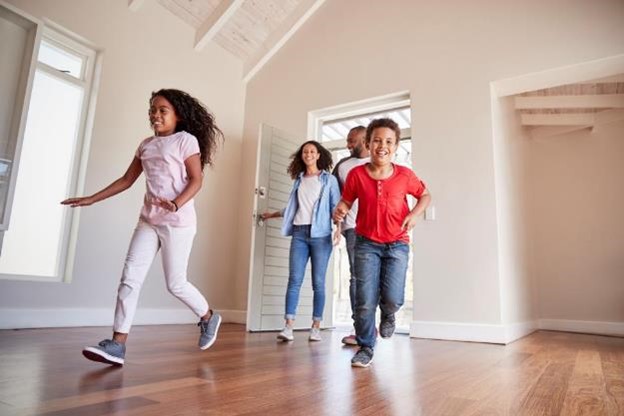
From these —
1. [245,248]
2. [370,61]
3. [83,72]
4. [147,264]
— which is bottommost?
[147,264]

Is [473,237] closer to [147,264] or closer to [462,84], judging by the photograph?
[462,84]

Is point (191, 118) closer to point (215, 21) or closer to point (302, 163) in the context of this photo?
point (302, 163)

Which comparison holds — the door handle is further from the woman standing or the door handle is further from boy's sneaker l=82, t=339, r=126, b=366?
boy's sneaker l=82, t=339, r=126, b=366

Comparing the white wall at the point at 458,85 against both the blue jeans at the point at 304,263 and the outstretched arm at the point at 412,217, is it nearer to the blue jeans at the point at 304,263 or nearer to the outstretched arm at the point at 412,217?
the blue jeans at the point at 304,263

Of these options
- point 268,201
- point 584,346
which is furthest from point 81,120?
point 584,346

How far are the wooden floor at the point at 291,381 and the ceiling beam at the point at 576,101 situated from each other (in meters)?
2.66

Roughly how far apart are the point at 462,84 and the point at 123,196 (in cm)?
282

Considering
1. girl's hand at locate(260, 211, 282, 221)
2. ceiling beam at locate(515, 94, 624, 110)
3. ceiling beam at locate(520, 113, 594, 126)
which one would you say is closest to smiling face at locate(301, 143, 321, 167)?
girl's hand at locate(260, 211, 282, 221)

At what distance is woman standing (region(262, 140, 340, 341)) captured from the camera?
9.07 ft

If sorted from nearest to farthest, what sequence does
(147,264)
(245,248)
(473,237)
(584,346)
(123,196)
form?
1. (147,264)
2. (584,346)
3. (473,237)
4. (123,196)
5. (245,248)

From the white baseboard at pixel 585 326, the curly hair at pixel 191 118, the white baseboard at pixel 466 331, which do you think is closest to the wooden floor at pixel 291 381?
the white baseboard at pixel 466 331

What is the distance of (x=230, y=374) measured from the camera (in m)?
1.49

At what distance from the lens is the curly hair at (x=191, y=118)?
189 centimetres

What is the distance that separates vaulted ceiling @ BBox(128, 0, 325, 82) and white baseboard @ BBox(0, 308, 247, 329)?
8.19 feet
